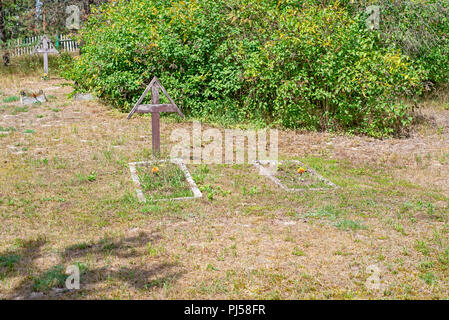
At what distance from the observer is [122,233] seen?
5562 millimetres

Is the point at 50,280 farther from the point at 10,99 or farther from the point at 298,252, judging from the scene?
the point at 10,99

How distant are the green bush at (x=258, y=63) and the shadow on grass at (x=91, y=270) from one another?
6449 millimetres

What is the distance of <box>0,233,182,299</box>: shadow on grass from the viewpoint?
14.0 feet

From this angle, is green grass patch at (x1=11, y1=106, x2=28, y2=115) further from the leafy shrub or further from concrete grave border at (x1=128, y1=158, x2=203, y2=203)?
the leafy shrub

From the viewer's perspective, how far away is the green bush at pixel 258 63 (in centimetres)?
1061

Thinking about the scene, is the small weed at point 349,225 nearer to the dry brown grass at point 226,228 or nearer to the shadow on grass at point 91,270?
the dry brown grass at point 226,228

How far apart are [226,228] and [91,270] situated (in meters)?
1.74

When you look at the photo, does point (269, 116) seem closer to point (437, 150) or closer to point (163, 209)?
point (437, 150)

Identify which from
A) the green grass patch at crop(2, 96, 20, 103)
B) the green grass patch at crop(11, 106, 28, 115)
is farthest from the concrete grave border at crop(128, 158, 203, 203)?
the green grass patch at crop(2, 96, 20, 103)

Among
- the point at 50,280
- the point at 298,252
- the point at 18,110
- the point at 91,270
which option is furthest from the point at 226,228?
the point at 18,110

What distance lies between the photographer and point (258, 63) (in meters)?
10.9

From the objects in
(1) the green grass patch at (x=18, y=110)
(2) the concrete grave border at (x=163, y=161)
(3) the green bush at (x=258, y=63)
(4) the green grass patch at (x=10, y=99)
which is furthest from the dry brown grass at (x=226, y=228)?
(4) the green grass patch at (x=10, y=99)

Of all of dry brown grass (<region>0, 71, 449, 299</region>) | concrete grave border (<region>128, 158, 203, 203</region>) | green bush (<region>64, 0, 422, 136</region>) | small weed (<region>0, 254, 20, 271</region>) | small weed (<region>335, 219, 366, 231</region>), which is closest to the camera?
dry brown grass (<region>0, 71, 449, 299</region>)

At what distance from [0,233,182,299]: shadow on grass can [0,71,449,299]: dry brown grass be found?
0.02m
